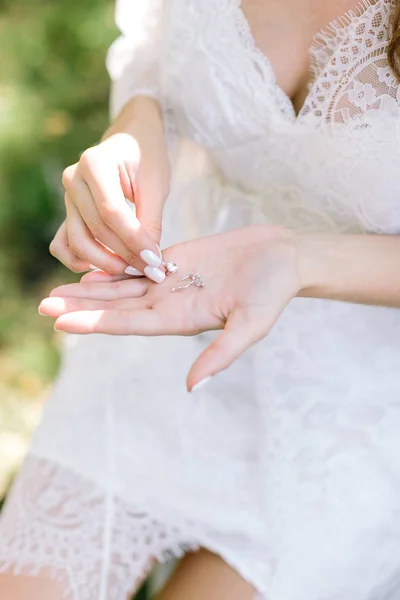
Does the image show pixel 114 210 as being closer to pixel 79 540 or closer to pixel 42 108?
pixel 79 540

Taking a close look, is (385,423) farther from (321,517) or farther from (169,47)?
(169,47)

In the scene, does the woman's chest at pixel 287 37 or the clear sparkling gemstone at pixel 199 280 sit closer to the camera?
the clear sparkling gemstone at pixel 199 280

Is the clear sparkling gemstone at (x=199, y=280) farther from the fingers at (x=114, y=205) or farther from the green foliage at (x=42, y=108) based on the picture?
the green foliage at (x=42, y=108)

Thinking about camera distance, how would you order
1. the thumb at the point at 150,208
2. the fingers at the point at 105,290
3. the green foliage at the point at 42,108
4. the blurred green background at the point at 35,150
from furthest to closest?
the green foliage at the point at 42,108, the blurred green background at the point at 35,150, the thumb at the point at 150,208, the fingers at the point at 105,290

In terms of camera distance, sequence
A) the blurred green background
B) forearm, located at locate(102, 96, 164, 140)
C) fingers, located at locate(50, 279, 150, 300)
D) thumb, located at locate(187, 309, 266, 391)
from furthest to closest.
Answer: the blurred green background < forearm, located at locate(102, 96, 164, 140) < fingers, located at locate(50, 279, 150, 300) < thumb, located at locate(187, 309, 266, 391)

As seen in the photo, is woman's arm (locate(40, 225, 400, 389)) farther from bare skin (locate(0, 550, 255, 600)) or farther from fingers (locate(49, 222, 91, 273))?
bare skin (locate(0, 550, 255, 600))

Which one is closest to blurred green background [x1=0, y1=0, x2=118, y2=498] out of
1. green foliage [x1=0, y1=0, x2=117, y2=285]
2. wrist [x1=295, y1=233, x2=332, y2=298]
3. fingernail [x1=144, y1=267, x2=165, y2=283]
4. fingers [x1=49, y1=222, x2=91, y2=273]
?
green foliage [x1=0, y1=0, x2=117, y2=285]

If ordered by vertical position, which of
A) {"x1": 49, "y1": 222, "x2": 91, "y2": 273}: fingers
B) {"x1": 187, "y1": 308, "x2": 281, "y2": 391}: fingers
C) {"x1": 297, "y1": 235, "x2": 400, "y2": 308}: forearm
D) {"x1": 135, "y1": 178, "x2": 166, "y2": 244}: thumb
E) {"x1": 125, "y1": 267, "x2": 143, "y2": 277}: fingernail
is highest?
{"x1": 135, "y1": 178, "x2": 166, "y2": 244}: thumb

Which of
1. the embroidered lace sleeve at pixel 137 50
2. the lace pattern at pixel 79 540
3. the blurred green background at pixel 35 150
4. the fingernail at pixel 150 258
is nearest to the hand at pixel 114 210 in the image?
the fingernail at pixel 150 258
